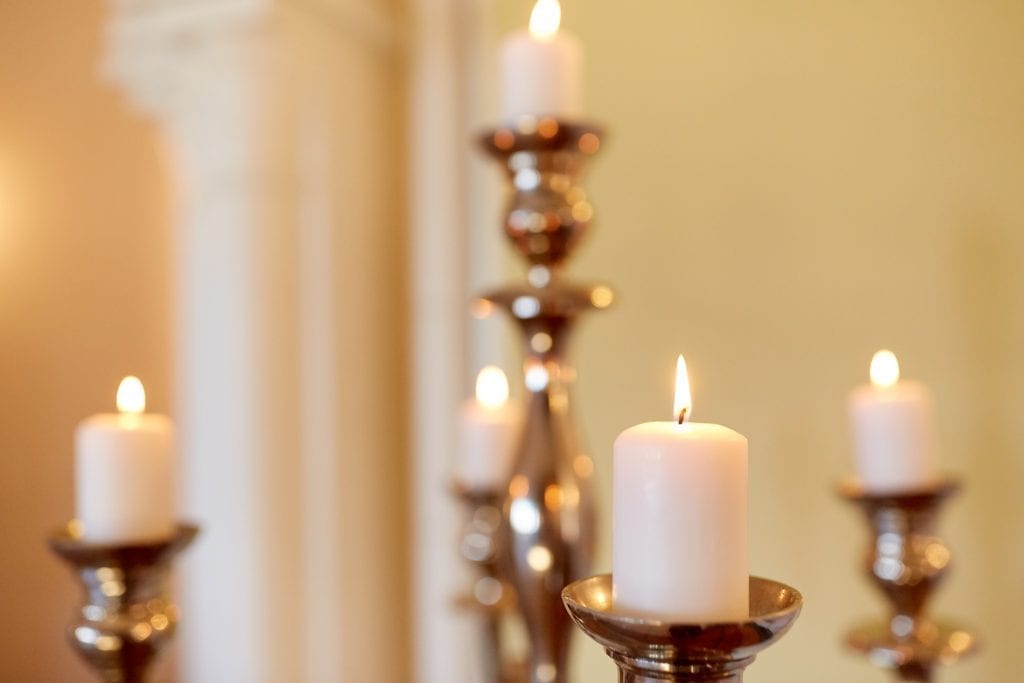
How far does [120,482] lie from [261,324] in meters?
0.58

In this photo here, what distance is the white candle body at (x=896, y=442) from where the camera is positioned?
47 cm

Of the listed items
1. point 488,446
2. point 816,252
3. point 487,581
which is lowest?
point 487,581

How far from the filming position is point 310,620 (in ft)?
3.29

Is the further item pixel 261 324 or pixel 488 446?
pixel 261 324

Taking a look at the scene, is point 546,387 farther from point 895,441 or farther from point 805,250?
point 805,250

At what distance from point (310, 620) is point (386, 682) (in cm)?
19

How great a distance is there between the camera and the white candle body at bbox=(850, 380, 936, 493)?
0.47m

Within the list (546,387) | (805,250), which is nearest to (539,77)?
(546,387)

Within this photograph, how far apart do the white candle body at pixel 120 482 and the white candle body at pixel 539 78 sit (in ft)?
0.79

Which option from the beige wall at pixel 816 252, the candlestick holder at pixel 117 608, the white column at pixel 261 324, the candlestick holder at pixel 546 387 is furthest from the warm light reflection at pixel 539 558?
the white column at pixel 261 324

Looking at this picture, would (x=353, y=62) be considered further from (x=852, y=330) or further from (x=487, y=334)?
(x=852, y=330)

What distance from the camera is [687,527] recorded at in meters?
0.22

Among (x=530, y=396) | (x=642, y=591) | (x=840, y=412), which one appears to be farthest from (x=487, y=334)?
(x=642, y=591)

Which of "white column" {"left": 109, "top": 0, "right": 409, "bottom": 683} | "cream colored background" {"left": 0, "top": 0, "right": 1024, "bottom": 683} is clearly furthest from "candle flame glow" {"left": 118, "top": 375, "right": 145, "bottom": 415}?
"white column" {"left": 109, "top": 0, "right": 409, "bottom": 683}
